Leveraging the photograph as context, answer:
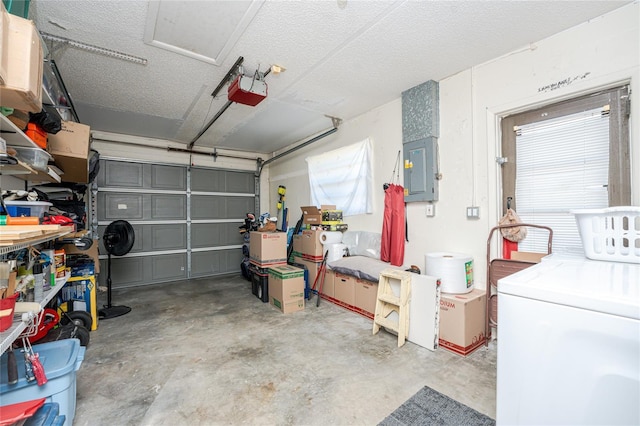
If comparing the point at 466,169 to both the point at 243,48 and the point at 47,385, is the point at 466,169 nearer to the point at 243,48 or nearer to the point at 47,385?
the point at 243,48

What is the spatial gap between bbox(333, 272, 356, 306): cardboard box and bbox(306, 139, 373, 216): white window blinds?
1.04 m

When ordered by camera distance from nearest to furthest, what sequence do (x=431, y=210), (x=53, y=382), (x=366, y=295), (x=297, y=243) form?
(x=53, y=382) → (x=431, y=210) → (x=366, y=295) → (x=297, y=243)

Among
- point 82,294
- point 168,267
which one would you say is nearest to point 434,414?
point 82,294

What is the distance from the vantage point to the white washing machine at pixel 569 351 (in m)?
0.68

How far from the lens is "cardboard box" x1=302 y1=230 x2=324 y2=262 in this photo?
4.21 m

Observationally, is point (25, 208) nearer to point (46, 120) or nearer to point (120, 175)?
point (46, 120)

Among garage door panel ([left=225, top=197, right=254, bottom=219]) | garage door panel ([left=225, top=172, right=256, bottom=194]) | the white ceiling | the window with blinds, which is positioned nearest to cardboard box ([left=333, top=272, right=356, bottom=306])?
the window with blinds

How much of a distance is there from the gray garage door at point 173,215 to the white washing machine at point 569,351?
5887 mm

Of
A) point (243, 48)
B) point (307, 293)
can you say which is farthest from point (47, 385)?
point (307, 293)

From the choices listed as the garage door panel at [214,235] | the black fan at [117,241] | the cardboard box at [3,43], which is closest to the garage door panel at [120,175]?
the garage door panel at [214,235]

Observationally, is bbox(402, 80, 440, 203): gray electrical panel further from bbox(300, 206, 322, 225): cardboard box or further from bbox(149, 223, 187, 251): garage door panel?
bbox(149, 223, 187, 251): garage door panel

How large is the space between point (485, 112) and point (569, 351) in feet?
8.53

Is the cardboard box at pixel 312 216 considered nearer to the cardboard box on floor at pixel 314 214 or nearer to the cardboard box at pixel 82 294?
the cardboard box on floor at pixel 314 214

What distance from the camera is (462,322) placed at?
2402 millimetres
